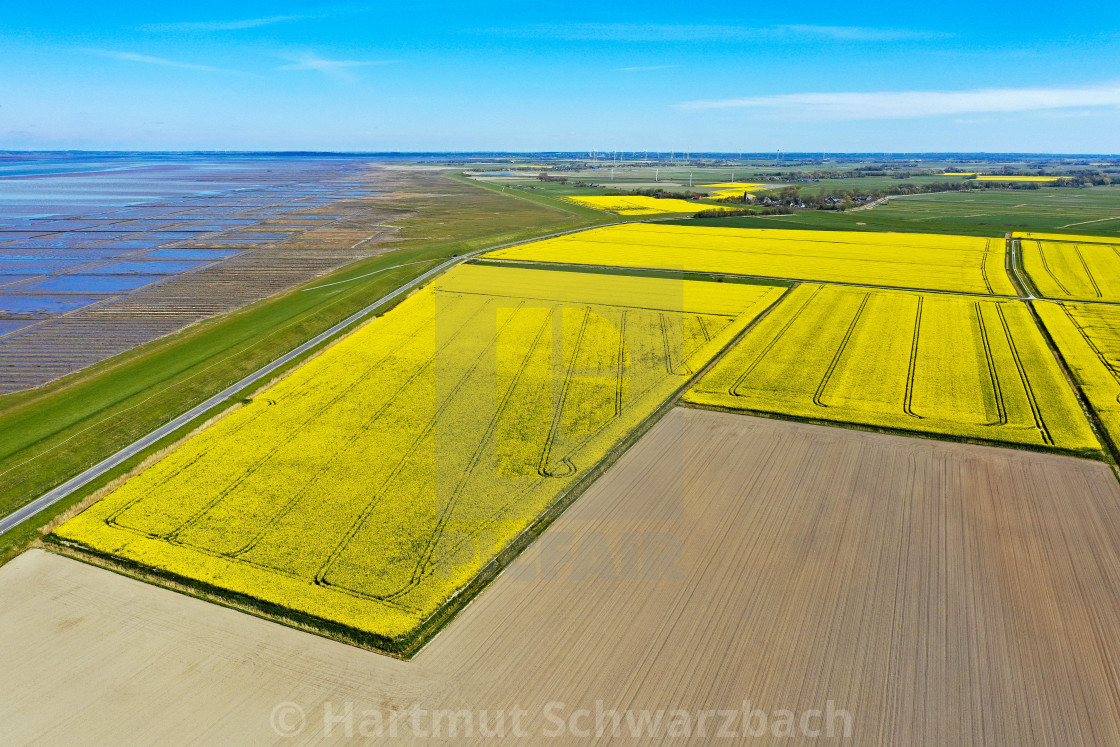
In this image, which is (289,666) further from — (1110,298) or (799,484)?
(1110,298)

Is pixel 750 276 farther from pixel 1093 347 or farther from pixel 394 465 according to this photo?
pixel 394 465

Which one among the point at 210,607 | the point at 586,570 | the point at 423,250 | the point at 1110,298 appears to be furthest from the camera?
the point at 423,250

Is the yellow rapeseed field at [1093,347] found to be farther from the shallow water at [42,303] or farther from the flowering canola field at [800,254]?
the shallow water at [42,303]

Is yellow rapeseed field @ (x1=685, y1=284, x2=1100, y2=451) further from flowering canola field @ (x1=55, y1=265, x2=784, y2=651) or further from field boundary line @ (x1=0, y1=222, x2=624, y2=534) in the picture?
field boundary line @ (x1=0, y1=222, x2=624, y2=534)

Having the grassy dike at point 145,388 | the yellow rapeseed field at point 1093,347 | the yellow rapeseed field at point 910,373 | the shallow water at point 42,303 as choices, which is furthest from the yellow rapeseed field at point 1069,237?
the shallow water at point 42,303

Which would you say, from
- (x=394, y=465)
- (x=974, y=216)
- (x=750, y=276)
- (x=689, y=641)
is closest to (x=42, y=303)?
(x=394, y=465)

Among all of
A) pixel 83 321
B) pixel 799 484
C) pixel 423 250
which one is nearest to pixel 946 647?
pixel 799 484
